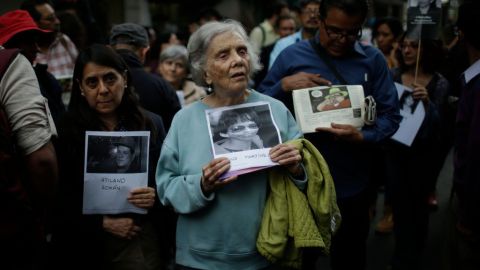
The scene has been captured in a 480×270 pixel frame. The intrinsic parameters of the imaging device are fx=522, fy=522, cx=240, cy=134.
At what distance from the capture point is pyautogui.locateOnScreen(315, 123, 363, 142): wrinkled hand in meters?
2.96

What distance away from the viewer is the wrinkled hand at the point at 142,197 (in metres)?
2.70

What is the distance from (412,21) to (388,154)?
1.14m

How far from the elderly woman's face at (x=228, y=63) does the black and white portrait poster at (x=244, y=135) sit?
108mm

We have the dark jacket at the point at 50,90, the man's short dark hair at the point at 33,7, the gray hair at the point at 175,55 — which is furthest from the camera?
the gray hair at the point at 175,55

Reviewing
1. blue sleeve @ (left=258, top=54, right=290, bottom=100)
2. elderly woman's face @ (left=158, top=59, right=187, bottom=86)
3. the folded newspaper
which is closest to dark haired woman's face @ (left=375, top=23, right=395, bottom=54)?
elderly woman's face @ (left=158, top=59, right=187, bottom=86)

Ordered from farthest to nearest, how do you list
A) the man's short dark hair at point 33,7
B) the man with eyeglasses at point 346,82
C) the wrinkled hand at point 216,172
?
the man's short dark hair at point 33,7 → the man with eyeglasses at point 346,82 → the wrinkled hand at point 216,172

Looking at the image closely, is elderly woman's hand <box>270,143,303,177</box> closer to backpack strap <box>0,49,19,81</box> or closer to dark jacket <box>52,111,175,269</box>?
dark jacket <box>52,111,175,269</box>

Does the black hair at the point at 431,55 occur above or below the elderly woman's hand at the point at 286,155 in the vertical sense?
above

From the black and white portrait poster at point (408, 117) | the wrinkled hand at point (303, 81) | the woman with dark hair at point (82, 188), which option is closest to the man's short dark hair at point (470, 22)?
the wrinkled hand at point (303, 81)

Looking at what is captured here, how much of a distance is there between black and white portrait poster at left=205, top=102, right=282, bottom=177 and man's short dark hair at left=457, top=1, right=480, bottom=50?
144cm

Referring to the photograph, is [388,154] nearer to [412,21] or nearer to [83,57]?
[412,21]

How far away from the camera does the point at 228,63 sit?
7.80ft

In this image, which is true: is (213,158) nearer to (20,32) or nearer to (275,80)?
(275,80)

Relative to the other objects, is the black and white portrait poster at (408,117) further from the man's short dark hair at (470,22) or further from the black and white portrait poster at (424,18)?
the man's short dark hair at (470,22)
